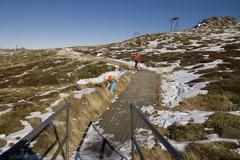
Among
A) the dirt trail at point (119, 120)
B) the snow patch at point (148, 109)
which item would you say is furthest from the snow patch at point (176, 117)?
the dirt trail at point (119, 120)

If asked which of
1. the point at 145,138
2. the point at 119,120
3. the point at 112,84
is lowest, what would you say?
the point at 119,120

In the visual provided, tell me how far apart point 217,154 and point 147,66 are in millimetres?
31645

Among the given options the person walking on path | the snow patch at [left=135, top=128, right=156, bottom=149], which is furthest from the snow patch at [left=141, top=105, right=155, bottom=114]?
the person walking on path

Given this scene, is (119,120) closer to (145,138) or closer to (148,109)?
(148,109)

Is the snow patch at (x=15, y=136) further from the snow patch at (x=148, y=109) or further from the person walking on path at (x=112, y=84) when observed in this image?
the person walking on path at (x=112, y=84)

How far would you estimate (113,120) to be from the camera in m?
14.5

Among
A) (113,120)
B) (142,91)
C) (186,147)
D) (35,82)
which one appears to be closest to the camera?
(186,147)

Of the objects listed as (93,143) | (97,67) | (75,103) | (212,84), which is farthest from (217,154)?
(97,67)

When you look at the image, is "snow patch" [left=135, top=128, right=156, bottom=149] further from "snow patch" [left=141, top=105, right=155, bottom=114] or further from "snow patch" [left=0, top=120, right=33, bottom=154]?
"snow patch" [left=0, top=120, right=33, bottom=154]

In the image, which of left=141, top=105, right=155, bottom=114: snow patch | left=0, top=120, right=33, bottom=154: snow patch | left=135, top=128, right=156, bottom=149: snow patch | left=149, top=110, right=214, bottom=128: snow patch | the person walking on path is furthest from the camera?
the person walking on path

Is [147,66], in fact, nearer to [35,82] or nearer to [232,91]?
[35,82]

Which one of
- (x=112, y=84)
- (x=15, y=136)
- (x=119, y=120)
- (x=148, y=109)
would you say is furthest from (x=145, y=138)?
(x=112, y=84)

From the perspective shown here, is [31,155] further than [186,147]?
No

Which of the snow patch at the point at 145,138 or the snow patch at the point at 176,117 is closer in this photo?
the snow patch at the point at 145,138
